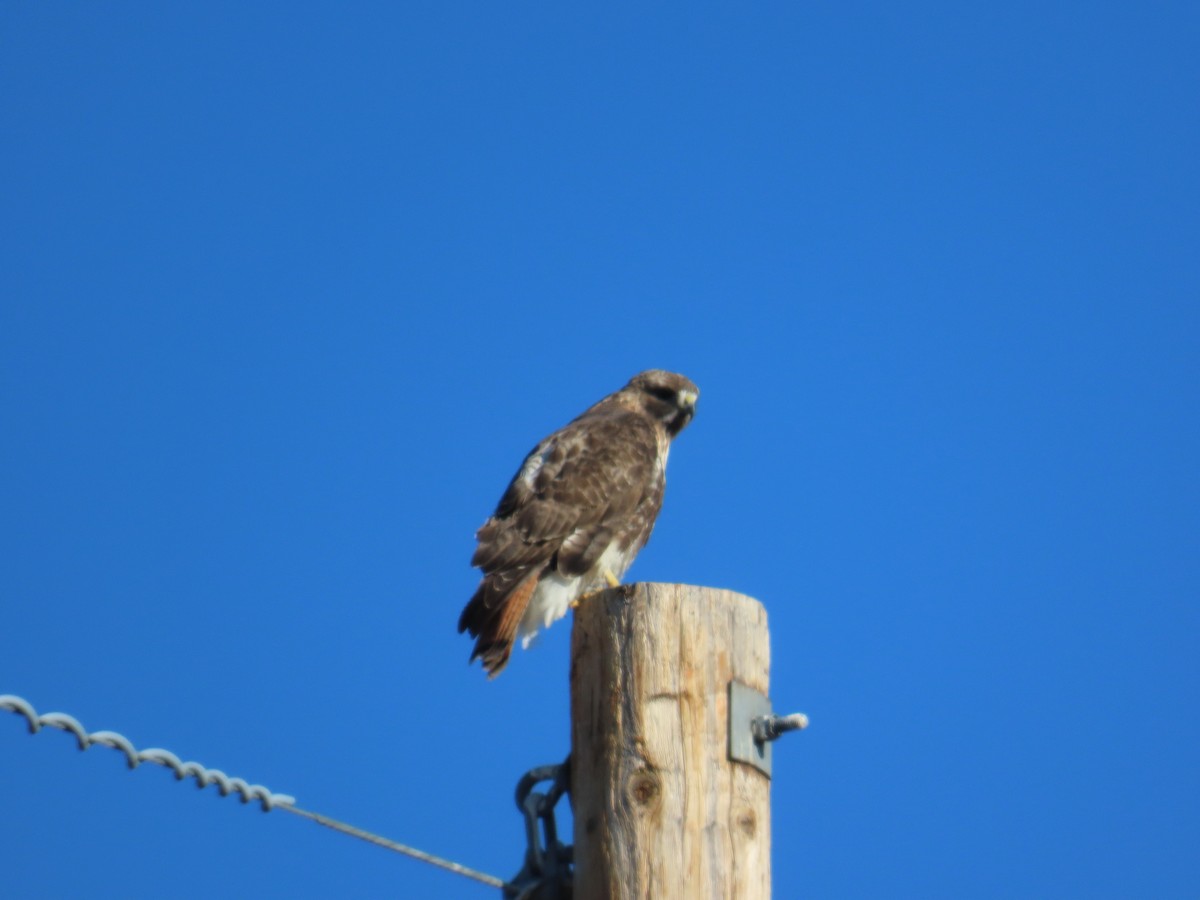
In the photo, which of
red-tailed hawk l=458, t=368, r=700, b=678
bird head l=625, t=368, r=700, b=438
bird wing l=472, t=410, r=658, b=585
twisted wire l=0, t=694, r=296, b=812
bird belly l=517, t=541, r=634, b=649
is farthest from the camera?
bird head l=625, t=368, r=700, b=438

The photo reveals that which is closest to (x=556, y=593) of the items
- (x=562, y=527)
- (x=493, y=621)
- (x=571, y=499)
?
(x=562, y=527)

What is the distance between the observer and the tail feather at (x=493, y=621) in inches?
221

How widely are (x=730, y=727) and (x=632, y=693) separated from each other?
0.21m

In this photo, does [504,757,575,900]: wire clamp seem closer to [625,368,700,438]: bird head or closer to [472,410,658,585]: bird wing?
[472,410,658,585]: bird wing

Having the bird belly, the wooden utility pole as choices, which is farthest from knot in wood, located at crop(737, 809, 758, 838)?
the bird belly

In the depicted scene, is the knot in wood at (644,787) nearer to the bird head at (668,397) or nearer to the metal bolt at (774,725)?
the metal bolt at (774,725)

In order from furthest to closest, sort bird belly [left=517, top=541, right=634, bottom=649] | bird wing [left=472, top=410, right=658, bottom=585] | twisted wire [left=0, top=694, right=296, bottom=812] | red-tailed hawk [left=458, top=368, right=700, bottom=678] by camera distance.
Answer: bird belly [left=517, top=541, right=634, bottom=649], bird wing [left=472, top=410, right=658, bottom=585], red-tailed hawk [left=458, top=368, right=700, bottom=678], twisted wire [left=0, top=694, right=296, bottom=812]

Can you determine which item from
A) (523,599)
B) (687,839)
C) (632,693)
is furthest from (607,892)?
(523,599)

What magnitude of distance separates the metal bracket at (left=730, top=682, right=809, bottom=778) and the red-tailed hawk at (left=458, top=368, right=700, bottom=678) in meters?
2.47

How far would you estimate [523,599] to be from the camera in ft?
19.3

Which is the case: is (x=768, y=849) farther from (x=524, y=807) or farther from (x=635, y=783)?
(x=524, y=807)

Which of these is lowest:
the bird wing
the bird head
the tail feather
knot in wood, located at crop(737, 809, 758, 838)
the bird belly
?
knot in wood, located at crop(737, 809, 758, 838)

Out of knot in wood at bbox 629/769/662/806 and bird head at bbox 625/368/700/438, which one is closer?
knot in wood at bbox 629/769/662/806

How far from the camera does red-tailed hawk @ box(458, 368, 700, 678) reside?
19.0 ft
